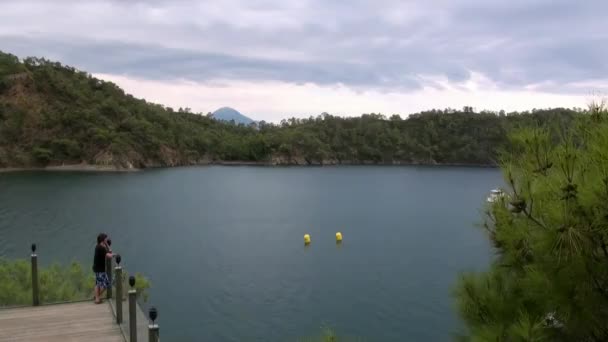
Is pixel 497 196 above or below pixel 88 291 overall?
above

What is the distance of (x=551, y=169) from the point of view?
109 inches

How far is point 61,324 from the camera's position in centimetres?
555

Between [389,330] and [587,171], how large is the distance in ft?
38.8

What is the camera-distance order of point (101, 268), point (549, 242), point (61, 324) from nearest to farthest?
point (549, 242), point (61, 324), point (101, 268)

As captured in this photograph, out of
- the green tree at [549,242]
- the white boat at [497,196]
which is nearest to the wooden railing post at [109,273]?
the green tree at [549,242]

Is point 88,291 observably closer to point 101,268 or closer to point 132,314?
point 101,268

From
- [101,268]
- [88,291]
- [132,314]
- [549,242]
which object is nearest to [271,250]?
[88,291]

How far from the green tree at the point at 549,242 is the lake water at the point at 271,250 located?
0.38 meters

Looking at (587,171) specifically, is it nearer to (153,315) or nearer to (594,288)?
(594,288)

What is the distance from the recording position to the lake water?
46.3 feet

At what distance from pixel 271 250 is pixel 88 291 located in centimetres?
1525

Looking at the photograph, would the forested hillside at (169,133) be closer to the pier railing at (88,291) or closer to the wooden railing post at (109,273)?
the pier railing at (88,291)

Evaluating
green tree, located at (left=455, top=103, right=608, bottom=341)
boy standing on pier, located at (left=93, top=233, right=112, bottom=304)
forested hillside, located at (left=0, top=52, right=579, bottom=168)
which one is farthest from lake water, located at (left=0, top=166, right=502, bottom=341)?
forested hillside, located at (left=0, top=52, right=579, bottom=168)

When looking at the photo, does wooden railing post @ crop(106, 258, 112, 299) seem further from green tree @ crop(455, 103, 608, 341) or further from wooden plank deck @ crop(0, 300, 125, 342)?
green tree @ crop(455, 103, 608, 341)
